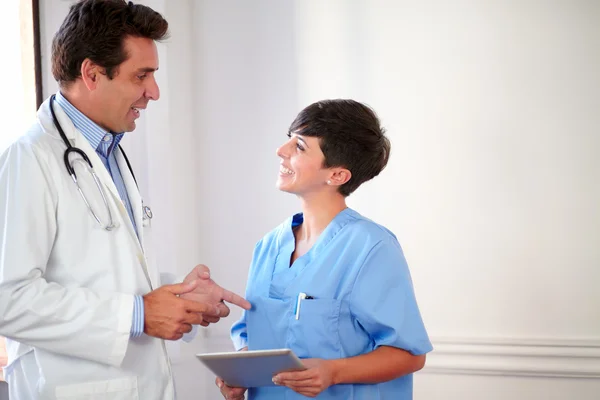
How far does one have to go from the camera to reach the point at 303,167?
1694mm

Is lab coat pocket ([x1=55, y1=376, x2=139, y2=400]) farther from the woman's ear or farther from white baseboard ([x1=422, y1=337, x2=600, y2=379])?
white baseboard ([x1=422, y1=337, x2=600, y2=379])

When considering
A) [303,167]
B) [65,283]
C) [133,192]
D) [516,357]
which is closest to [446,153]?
[516,357]

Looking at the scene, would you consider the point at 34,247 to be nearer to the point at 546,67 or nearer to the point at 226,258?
the point at 226,258

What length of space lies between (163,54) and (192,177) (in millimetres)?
482

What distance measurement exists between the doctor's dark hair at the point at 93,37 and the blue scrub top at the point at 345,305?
2.18ft

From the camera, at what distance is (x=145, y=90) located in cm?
181

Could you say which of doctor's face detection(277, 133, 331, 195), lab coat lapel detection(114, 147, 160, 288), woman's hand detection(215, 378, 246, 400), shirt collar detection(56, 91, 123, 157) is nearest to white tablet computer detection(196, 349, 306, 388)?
woman's hand detection(215, 378, 246, 400)

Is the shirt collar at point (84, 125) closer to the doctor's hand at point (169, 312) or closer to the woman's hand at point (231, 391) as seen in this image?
the doctor's hand at point (169, 312)

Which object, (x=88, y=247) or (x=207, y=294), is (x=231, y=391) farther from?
(x=88, y=247)

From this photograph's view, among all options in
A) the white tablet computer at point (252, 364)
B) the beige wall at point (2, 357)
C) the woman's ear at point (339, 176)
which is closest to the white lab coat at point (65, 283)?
the white tablet computer at point (252, 364)

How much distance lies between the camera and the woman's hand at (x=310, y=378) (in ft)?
4.81

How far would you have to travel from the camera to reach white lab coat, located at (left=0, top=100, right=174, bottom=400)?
57.7 inches

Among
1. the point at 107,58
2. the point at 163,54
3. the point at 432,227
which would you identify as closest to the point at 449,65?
the point at 432,227

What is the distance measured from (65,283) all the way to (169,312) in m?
0.25
